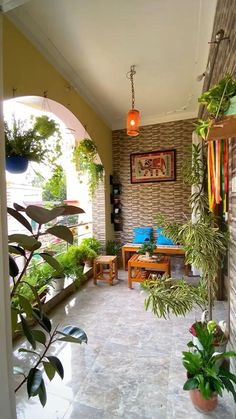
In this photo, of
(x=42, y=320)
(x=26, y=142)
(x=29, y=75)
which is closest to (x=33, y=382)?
(x=42, y=320)

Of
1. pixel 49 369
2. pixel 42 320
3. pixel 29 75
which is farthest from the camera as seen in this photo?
pixel 29 75

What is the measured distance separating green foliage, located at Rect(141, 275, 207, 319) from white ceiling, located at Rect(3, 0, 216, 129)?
233 cm

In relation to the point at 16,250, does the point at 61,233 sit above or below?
above

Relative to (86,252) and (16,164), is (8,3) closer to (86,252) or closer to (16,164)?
(16,164)

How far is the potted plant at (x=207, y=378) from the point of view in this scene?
1.27 meters

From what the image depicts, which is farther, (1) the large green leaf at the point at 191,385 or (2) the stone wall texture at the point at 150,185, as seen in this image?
(2) the stone wall texture at the point at 150,185

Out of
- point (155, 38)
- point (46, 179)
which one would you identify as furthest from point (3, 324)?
point (155, 38)

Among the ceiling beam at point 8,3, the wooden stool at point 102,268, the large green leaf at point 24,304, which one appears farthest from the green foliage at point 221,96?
the wooden stool at point 102,268

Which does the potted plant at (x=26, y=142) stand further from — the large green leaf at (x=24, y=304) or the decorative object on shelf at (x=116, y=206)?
the decorative object on shelf at (x=116, y=206)

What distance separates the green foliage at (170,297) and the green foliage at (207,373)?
27cm

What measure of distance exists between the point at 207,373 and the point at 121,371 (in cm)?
72

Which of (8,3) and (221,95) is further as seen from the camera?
(221,95)

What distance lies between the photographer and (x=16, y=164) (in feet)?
5.50

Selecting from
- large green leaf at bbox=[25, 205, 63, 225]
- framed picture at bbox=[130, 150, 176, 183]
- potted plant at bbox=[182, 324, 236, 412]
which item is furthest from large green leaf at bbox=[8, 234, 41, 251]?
framed picture at bbox=[130, 150, 176, 183]
